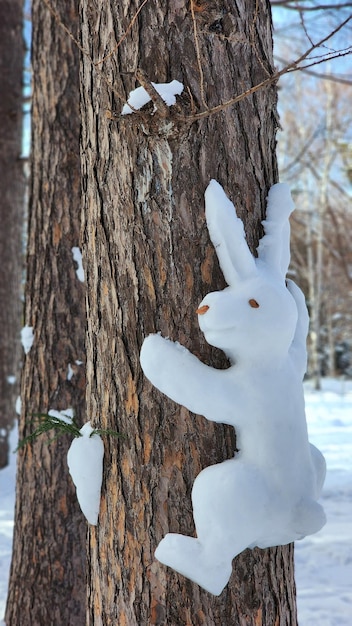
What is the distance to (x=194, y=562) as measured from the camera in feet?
4.00

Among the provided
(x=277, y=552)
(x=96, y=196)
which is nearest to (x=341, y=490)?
(x=277, y=552)

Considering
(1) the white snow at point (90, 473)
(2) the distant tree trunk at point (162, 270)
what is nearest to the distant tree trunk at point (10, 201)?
(2) the distant tree trunk at point (162, 270)

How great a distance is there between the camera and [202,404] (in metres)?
1.24

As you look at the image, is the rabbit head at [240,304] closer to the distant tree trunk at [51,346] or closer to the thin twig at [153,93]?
the thin twig at [153,93]

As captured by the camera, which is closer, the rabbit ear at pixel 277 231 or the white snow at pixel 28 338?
the rabbit ear at pixel 277 231

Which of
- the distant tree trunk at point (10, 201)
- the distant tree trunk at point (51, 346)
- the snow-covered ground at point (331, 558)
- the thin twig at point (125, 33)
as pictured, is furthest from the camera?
the distant tree trunk at point (10, 201)

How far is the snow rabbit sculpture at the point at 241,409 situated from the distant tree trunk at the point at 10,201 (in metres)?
4.45

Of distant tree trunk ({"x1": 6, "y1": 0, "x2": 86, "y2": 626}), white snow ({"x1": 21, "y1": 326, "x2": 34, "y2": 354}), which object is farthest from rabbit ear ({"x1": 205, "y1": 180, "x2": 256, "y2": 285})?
white snow ({"x1": 21, "y1": 326, "x2": 34, "y2": 354})

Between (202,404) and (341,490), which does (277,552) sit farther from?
(341,490)

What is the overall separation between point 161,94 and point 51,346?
1693 millimetres

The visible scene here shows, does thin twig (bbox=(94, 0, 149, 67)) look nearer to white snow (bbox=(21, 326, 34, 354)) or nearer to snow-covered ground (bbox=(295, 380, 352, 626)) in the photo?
white snow (bbox=(21, 326, 34, 354))

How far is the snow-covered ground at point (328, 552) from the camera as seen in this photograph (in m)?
3.00

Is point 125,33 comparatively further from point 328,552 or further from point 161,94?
point 328,552

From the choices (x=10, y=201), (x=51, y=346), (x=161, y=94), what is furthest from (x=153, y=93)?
(x=10, y=201)
